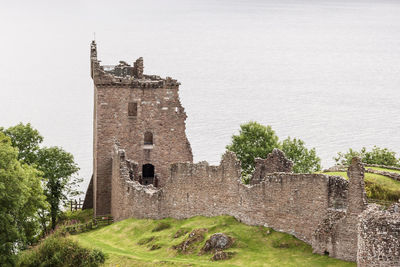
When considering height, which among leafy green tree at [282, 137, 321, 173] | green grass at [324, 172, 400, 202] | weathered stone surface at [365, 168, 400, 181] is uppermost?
leafy green tree at [282, 137, 321, 173]

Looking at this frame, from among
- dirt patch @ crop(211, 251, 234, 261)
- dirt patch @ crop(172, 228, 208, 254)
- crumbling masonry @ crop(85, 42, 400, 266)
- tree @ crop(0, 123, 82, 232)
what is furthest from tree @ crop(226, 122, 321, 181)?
dirt patch @ crop(211, 251, 234, 261)

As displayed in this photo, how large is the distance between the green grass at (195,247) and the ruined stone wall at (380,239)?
614 centimetres

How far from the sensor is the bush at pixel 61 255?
49.8 meters

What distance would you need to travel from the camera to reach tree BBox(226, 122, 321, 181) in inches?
2908

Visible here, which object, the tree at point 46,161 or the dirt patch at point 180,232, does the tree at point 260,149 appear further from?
the dirt patch at point 180,232

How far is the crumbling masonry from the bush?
24.4 feet

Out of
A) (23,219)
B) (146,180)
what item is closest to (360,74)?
(146,180)

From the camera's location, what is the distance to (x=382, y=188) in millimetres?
45688

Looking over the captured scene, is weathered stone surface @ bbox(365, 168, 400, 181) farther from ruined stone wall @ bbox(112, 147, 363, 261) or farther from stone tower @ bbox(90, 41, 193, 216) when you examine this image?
stone tower @ bbox(90, 41, 193, 216)

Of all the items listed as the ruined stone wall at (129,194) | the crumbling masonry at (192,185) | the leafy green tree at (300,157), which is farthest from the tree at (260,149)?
the ruined stone wall at (129,194)

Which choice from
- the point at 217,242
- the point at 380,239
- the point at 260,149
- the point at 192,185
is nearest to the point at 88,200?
the point at 260,149

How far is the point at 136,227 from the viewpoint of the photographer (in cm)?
5597

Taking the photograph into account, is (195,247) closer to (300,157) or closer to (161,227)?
(161,227)

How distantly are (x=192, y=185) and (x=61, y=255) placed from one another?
32.2ft
